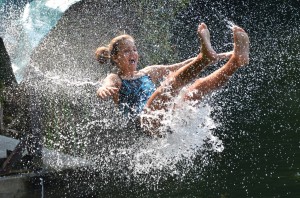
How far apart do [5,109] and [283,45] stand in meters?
18.9

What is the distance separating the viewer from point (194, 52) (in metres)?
20.3

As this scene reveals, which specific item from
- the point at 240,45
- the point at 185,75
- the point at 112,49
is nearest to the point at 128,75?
the point at 112,49

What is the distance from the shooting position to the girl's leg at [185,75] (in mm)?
5082

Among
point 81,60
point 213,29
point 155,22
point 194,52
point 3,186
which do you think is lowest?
point 3,186

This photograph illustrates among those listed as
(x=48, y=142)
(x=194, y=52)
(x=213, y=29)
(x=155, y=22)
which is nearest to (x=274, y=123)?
(x=48, y=142)

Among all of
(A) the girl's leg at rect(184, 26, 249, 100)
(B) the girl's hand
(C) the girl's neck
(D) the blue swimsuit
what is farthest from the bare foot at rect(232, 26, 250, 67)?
(C) the girl's neck

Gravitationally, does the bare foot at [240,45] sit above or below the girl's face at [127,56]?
below

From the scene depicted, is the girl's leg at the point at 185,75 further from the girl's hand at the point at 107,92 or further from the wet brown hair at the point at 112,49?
the wet brown hair at the point at 112,49

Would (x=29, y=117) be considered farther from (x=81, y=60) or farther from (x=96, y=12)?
(x=96, y=12)

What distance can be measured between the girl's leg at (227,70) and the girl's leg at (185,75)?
0.59 ft

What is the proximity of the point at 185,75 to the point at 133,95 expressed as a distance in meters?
1.04

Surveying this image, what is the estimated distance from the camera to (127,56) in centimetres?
623

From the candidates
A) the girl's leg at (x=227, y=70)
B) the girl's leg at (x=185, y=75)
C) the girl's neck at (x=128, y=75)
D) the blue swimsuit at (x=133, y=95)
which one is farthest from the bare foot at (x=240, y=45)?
the girl's neck at (x=128, y=75)

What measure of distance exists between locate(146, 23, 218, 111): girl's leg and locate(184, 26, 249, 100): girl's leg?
0.18 metres
